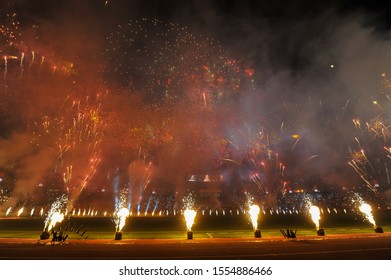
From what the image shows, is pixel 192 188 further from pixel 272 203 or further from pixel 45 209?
pixel 45 209

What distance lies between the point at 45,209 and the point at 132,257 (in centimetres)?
2869

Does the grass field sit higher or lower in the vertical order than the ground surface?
higher

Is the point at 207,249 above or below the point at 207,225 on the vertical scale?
below

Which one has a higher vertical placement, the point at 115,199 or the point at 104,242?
the point at 115,199

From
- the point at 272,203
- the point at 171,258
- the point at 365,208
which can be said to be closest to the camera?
the point at 171,258

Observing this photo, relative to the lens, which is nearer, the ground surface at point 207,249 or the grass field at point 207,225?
the ground surface at point 207,249

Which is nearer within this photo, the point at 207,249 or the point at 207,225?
the point at 207,249

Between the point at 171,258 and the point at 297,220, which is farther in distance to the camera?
the point at 297,220

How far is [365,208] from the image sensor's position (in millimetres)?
20766

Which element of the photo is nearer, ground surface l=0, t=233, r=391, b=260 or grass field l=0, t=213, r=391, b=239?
ground surface l=0, t=233, r=391, b=260

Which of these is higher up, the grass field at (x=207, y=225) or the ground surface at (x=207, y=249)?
the grass field at (x=207, y=225)
